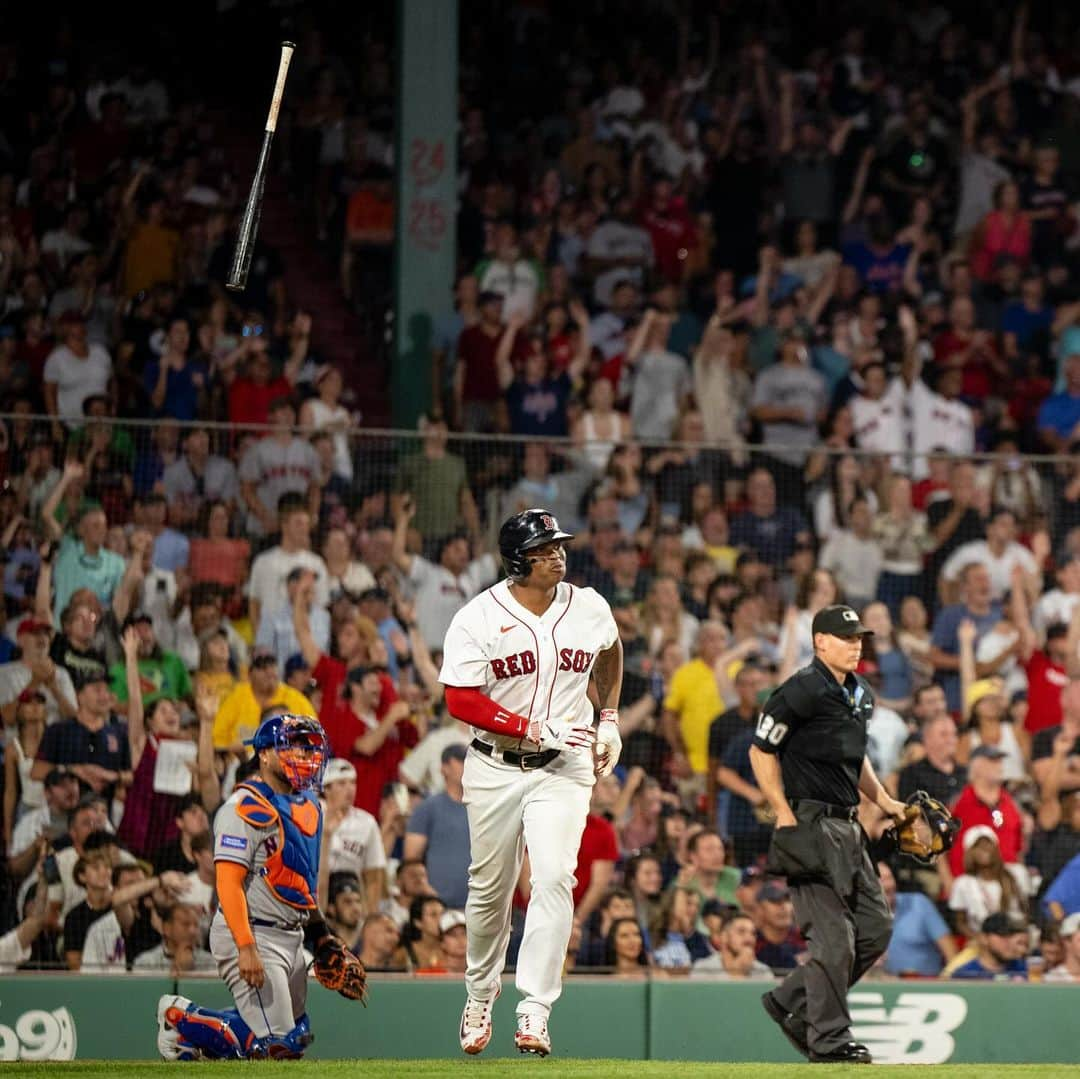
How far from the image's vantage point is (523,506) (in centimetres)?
1299

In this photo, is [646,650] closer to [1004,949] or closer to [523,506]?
[523,506]

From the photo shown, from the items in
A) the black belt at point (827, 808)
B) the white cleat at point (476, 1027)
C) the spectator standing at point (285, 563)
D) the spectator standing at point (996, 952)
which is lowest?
the spectator standing at point (996, 952)

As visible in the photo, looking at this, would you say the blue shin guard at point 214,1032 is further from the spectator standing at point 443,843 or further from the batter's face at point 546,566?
the spectator standing at point 443,843

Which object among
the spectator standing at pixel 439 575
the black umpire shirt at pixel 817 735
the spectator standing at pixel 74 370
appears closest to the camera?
the black umpire shirt at pixel 817 735

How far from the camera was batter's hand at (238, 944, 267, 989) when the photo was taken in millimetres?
8664

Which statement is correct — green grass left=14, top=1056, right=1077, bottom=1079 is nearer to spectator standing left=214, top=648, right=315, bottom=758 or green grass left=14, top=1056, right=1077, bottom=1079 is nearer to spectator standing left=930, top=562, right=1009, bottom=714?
spectator standing left=214, top=648, right=315, bottom=758

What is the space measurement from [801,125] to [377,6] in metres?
4.05

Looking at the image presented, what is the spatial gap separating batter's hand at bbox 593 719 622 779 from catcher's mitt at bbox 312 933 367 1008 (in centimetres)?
148

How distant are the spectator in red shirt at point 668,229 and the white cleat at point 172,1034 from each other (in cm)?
970

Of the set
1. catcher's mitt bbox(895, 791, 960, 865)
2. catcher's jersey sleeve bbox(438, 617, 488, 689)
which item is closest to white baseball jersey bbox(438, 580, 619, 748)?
catcher's jersey sleeve bbox(438, 617, 488, 689)

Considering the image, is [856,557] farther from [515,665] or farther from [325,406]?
[515,665]

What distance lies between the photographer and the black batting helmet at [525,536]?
8.37 m

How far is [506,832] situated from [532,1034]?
0.83m

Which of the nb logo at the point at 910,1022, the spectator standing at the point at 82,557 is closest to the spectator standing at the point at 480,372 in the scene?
the spectator standing at the point at 82,557
